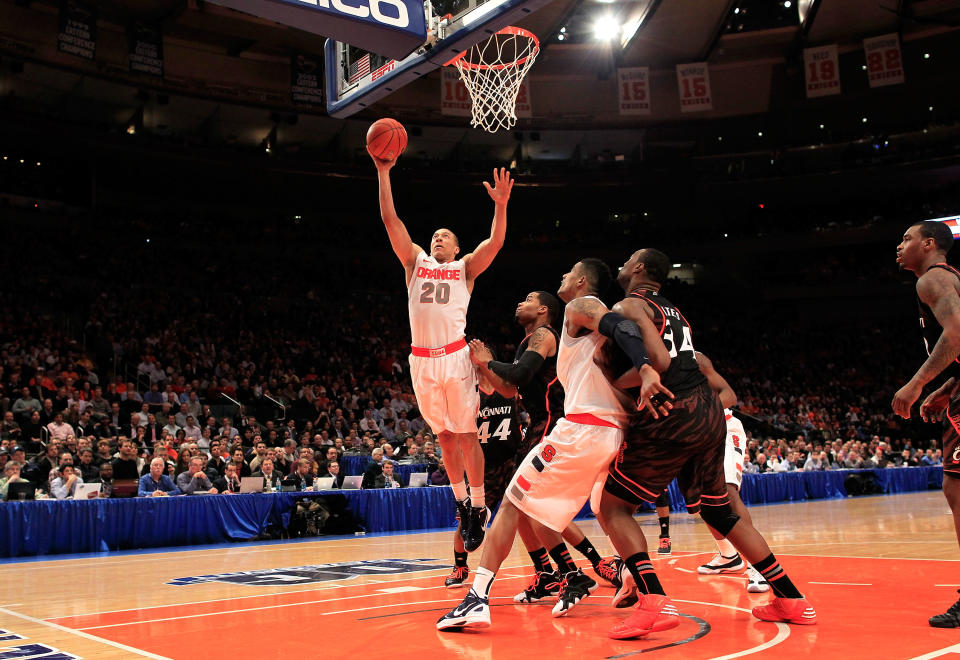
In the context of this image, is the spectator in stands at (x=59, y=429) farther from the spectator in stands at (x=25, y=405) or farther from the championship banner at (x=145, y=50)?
the championship banner at (x=145, y=50)

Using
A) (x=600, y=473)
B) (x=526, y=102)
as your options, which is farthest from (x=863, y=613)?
(x=526, y=102)

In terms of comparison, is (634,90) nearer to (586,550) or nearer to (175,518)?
(175,518)

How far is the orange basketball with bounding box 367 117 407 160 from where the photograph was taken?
6.07m

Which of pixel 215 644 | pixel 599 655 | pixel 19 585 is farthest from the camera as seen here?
pixel 19 585

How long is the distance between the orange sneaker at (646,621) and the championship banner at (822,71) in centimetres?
2767

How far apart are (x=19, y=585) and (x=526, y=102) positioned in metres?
22.7

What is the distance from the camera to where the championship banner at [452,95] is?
2594 cm

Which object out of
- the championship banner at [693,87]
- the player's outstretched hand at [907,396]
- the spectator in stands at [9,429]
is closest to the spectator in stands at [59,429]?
the spectator in stands at [9,429]

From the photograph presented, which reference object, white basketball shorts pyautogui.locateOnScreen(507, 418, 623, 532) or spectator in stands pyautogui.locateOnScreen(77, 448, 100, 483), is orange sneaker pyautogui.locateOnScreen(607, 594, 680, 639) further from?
spectator in stands pyautogui.locateOnScreen(77, 448, 100, 483)

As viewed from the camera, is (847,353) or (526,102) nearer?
(526,102)

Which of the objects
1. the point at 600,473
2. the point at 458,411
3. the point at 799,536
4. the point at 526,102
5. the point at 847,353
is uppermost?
the point at 526,102

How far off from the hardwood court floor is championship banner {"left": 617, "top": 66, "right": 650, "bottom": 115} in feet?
66.6

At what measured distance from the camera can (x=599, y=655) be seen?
13.3ft

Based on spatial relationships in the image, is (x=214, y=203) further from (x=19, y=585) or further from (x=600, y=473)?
(x=600, y=473)
